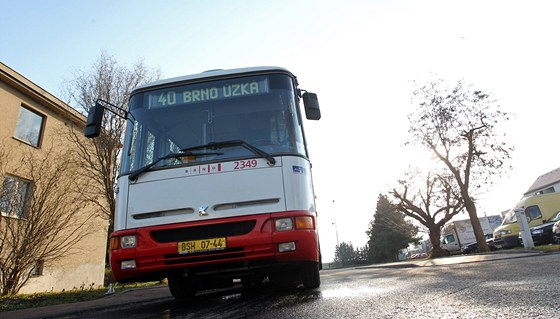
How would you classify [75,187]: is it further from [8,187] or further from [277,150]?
[277,150]

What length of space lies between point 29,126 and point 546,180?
62277 mm

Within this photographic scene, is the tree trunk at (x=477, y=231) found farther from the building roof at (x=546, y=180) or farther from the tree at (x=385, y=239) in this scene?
the building roof at (x=546, y=180)

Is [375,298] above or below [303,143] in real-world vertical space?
below

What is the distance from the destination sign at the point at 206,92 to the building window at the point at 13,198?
7940mm

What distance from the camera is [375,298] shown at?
3938 millimetres

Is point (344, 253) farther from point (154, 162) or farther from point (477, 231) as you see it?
point (154, 162)

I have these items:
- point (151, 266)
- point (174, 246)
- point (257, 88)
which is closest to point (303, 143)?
point (257, 88)

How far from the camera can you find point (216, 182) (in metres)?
4.50

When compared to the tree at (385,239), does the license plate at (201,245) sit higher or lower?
lower

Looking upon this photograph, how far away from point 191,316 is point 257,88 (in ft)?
9.66

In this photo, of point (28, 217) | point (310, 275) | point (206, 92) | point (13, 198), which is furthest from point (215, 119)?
point (13, 198)

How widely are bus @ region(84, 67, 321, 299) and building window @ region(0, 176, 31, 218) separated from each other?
7.26 meters

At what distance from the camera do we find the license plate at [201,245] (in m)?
4.17

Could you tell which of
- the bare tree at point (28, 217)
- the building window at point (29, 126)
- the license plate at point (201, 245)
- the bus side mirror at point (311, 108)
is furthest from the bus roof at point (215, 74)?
the building window at point (29, 126)
